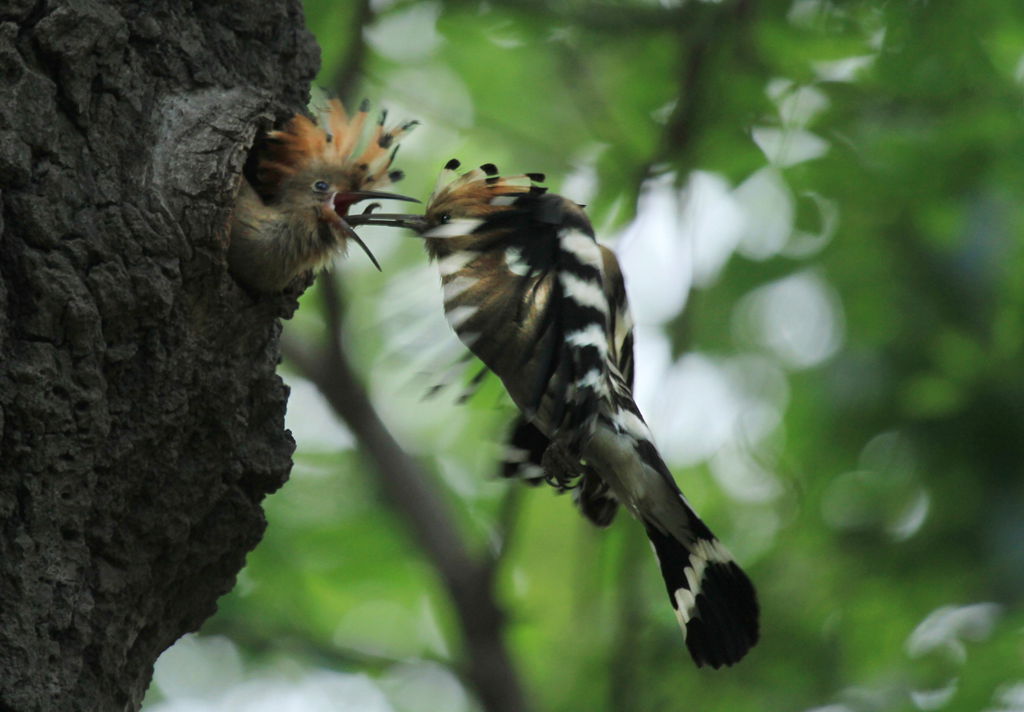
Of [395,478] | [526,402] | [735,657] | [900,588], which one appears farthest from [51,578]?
[900,588]

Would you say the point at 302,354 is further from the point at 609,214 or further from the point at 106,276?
the point at 106,276

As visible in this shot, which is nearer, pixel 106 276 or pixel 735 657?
pixel 106 276

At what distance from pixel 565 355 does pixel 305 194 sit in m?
0.82

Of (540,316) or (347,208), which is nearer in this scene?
(540,316)

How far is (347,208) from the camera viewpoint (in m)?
3.55

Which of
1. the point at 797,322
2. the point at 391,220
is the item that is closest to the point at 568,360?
the point at 391,220

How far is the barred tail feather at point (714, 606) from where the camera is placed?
3.44 m

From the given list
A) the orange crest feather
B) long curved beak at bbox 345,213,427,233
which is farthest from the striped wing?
the orange crest feather

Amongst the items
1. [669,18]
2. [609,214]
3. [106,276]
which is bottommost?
[106,276]

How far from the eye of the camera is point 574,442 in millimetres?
3262

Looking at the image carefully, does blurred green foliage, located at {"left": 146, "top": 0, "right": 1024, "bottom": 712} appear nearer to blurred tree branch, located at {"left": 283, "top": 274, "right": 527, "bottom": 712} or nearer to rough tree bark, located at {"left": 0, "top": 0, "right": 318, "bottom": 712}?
blurred tree branch, located at {"left": 283, "top": 274, "right": 527, "bottom": 712}

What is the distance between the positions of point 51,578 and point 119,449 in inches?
12.5

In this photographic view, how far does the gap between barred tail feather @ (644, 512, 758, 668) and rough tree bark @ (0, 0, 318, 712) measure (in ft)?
3.74

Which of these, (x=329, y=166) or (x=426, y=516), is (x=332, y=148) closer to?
(x=329, y=166)
